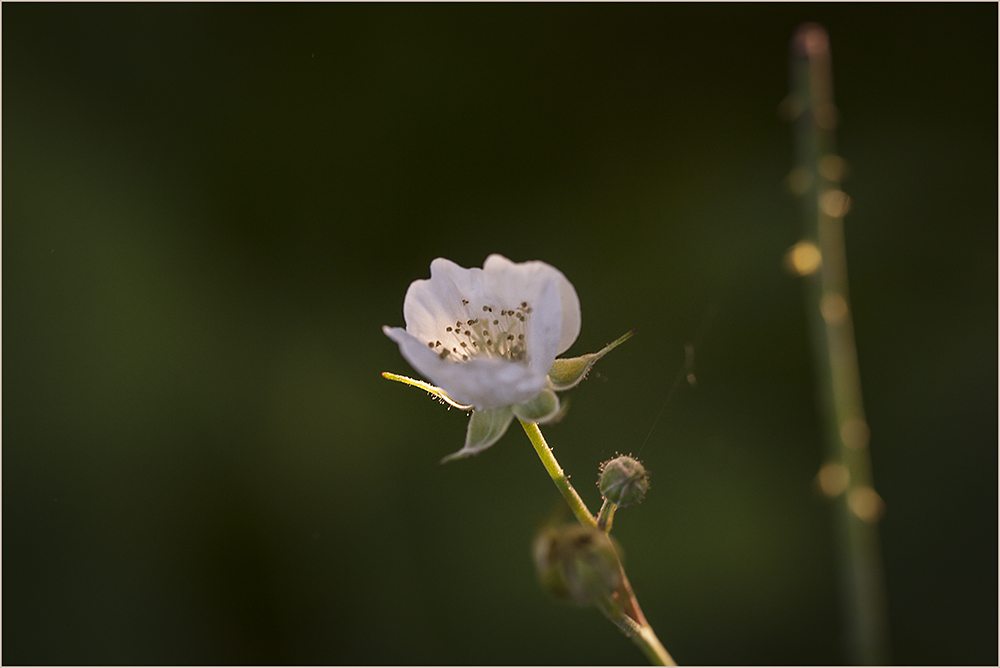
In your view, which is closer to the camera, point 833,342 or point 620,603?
point 620,603

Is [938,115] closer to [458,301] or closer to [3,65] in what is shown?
[458,301]

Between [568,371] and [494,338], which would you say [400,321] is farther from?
[568,371]

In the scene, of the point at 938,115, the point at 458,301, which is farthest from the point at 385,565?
the point at 938,115

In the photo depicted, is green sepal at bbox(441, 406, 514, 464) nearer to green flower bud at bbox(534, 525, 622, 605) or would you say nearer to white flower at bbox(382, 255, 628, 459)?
white flower at bbox(382, 255, 628, 459)

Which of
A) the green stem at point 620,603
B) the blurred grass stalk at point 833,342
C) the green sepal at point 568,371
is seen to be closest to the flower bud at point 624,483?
the green stem at point 620,603

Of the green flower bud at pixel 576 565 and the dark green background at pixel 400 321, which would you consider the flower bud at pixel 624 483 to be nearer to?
the green flower bud at pixel 576 565

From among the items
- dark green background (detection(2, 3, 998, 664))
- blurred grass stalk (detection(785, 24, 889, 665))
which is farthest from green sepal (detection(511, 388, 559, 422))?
dark green background (detection(2, 3, 998, 664))

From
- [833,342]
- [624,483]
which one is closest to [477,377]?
[624,483]
